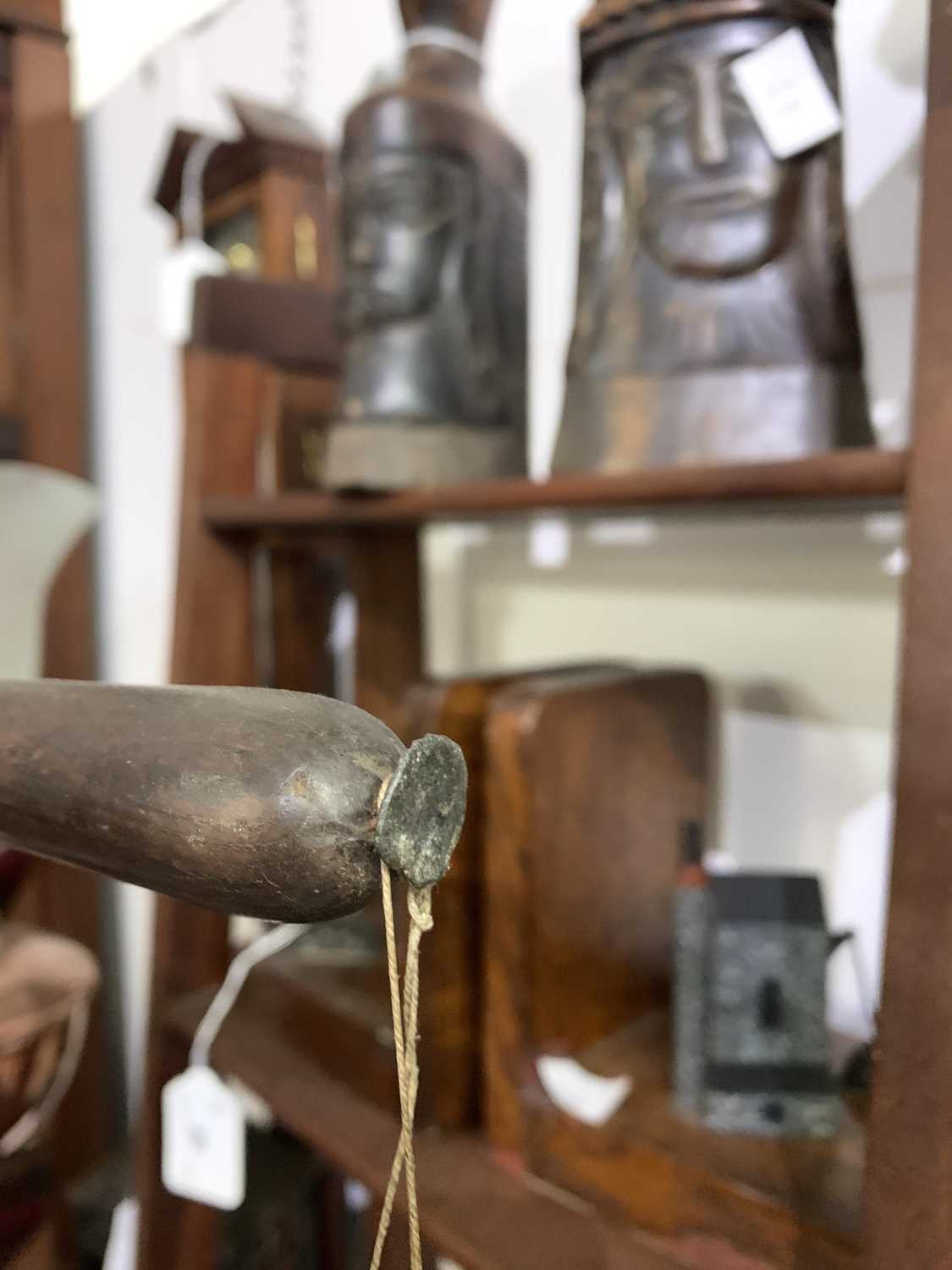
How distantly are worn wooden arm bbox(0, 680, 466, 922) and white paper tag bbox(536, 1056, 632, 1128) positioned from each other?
1.42 feet

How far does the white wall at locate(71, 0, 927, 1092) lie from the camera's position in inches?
29.6

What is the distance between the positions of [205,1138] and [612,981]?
336 millimetres

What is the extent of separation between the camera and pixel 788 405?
0.53 m

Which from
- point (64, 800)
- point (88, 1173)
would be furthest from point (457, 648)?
point (88, 1173)

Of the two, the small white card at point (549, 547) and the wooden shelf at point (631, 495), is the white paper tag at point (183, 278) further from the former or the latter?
the small white card at point (549, 547)

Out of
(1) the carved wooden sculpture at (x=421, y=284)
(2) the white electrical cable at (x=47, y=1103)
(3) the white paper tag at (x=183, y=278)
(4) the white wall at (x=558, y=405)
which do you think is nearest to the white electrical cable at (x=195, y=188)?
(3) the white paper tag at (x=183, y=278)

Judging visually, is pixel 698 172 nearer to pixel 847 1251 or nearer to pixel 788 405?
pixel 788 405

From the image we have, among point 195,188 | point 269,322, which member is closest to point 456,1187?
point 269,322

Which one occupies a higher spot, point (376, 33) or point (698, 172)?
point (376, 33)

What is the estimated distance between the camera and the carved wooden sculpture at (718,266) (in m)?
0.53

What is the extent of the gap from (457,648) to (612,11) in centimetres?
65

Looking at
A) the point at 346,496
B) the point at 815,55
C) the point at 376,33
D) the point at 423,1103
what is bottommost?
the point at 423,1103

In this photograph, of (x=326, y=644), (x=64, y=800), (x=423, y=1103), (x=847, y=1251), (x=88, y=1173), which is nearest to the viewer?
(x=64, y=800)

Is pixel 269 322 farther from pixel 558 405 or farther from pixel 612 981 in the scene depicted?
pixel 612 981
